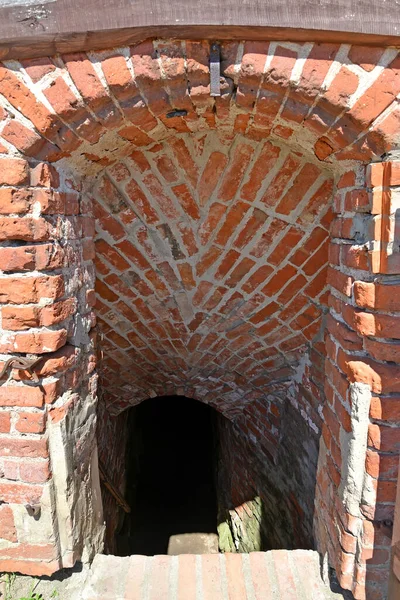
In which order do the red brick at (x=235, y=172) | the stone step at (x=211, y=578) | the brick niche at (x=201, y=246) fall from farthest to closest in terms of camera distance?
the red brick at (x=235, y=172) < the stone step at (x=211, y=578) < the brick niche at (x=201, y=246)

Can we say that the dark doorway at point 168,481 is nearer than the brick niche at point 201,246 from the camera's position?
No

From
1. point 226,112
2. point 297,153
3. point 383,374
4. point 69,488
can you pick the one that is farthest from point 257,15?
point 69,488

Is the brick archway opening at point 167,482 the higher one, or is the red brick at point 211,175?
the red brick at point 211,175

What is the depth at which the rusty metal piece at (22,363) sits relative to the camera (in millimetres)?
1557

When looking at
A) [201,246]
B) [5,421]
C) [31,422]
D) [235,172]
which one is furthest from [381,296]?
[5,421]

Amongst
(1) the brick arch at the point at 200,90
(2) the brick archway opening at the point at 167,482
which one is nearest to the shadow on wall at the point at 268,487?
(2) the brick archway opening at the point at 167,482

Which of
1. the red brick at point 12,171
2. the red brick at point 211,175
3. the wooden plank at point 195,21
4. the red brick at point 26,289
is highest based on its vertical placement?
the wooden plank at point 195,21

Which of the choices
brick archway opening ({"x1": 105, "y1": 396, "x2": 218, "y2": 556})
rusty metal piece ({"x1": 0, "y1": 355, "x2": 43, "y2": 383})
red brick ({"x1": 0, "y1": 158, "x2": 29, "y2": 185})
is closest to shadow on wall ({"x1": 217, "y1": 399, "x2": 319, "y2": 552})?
brick archway opening ({"x1": 105, "y1": 396, "x2": 218, "y2": 556})

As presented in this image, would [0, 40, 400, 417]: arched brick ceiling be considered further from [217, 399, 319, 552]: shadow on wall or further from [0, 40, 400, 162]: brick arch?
[217, 399, 319, 552]: shadow on wall

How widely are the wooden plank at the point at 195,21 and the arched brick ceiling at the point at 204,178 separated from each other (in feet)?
0.15

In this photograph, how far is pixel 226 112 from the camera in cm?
160

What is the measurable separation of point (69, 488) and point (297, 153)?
178 cm

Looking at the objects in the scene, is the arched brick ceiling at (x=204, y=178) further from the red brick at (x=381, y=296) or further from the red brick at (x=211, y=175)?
the red brick at (x=381, y=296)

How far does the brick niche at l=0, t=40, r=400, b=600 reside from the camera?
1.38 metres
